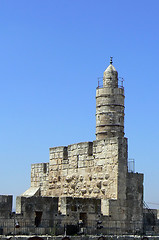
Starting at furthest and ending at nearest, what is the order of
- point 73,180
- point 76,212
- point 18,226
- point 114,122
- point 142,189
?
point 114,122 → point 73,180 → point 142,189 → point 76,212 → point 18,226

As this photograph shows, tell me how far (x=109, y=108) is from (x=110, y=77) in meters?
2.20

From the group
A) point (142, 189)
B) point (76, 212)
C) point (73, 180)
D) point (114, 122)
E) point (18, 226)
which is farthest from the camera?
point (114, 122)

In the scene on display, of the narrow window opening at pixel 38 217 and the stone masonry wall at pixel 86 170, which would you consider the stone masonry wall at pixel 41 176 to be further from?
the narrow window opening at pixel 38 217

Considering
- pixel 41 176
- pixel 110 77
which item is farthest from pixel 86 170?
pixel 110 77

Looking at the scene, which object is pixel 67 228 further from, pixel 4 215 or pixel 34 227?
pixel 4 215

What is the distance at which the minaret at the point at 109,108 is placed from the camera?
29109 mm

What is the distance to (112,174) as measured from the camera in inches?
906

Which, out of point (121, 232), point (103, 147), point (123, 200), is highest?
point (103, 147)

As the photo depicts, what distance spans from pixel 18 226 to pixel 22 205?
1081mm

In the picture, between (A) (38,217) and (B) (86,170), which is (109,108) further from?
(A) (38,217)

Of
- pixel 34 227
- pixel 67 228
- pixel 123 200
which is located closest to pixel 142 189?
pixel 123 200

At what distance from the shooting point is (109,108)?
29.4 m

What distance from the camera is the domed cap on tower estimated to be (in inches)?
1185

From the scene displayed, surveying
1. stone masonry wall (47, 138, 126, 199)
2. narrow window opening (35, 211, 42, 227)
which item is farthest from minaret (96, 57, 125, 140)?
narrow window opening (35, 211, 42, 227)
